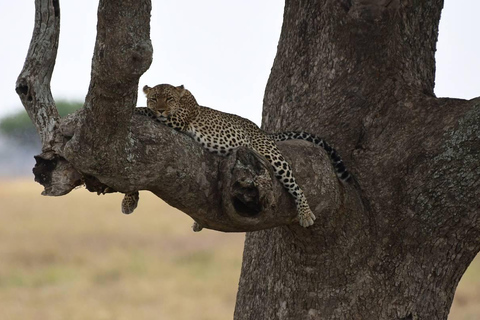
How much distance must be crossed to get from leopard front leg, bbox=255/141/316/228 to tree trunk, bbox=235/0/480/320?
0.14 meters

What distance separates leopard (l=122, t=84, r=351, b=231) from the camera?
5.20 meters

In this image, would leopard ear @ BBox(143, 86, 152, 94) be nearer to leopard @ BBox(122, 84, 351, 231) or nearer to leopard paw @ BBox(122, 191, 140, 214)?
leopard @ BBox(122, 84, 351, 231)

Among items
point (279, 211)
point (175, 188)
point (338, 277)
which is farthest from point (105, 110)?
point (338, 277)

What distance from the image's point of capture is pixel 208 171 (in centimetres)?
490

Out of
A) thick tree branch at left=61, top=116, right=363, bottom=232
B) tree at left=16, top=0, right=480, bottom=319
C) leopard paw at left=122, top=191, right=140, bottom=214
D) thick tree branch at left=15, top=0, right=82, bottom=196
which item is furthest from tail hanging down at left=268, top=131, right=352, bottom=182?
thick tree branch at left=15, top=0, right=82, bottom=196

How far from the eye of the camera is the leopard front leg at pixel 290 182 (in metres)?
5.18

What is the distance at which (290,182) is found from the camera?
520 centimetres

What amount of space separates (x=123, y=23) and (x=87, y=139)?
2.37 feet

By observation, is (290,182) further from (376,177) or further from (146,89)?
(146,89)

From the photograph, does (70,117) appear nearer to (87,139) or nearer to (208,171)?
(87,139)

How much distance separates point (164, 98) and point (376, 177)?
166cm

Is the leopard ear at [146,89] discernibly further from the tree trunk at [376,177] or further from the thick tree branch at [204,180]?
the tree trunk at [376,177]

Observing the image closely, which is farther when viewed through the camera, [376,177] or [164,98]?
[376,177]

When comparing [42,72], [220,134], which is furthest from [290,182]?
[42,72]
